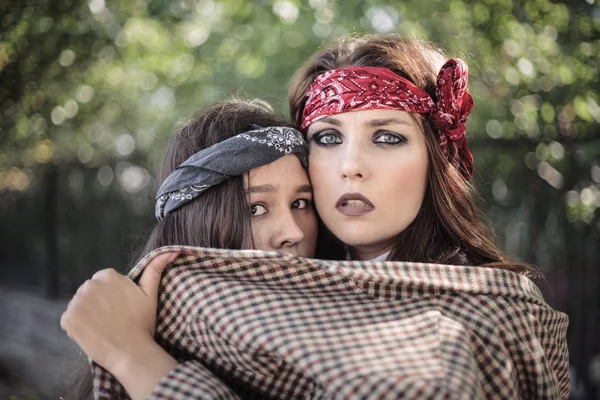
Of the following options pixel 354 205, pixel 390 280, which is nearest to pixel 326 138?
pixel 354 205

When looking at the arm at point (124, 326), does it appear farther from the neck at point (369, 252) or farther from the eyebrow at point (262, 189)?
the neck at point (369, 252)

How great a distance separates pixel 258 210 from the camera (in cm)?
265

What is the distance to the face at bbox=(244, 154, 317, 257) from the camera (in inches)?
102

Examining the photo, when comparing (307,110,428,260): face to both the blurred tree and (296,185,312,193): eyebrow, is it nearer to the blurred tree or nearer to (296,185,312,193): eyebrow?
(296,185,312,193): eyebrow

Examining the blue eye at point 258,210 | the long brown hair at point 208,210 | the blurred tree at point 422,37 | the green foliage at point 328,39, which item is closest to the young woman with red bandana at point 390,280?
the blue eye at point 258,210

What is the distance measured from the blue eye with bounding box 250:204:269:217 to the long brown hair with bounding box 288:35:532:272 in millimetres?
579

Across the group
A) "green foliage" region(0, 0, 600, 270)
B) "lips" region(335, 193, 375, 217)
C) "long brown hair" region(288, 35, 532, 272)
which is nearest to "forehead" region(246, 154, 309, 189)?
"lips" region(335, 193, 375, 217)

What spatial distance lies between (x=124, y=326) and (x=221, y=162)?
2.64ft

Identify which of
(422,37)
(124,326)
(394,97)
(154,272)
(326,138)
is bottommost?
(124,326)

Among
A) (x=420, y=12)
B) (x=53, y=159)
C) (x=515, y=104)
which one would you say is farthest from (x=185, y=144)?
(x=53, y=159)

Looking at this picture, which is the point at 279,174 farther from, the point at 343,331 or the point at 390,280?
the point at 343,331

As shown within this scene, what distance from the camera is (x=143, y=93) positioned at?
24.1 ft

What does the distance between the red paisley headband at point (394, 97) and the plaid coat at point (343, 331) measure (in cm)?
77

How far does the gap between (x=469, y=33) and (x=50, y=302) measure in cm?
647
